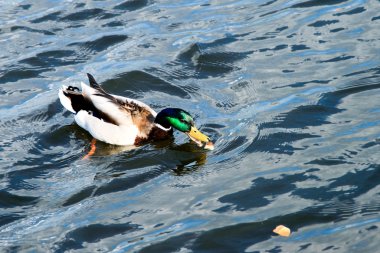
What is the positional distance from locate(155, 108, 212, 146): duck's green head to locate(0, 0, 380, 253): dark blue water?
21cm

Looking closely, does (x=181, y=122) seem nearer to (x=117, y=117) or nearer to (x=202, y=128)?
(x=202, y=128)

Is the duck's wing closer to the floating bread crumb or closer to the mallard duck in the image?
the mallard duck

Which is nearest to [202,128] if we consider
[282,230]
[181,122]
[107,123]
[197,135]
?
[181,122]

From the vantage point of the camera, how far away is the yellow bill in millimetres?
9734

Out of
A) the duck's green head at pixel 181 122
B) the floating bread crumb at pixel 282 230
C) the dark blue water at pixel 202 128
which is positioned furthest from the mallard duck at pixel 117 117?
the floating bread crumb at pixel 282 230

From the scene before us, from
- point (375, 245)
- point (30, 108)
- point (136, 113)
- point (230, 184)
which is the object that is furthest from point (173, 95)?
point (375, 245)

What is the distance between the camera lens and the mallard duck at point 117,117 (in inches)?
410

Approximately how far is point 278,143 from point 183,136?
163 cm

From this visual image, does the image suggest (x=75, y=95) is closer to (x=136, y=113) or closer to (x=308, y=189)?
(x=136, y=113)

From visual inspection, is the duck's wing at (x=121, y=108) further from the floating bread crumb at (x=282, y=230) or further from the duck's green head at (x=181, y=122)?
the floating bread crumb at (x=282, y=230)

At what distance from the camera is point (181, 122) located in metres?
10.1

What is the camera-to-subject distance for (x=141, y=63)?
12.3 meters

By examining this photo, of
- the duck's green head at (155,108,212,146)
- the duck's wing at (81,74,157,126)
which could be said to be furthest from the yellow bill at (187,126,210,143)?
the duck's wing at (81,74,157,126)

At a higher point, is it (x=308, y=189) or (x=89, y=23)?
(x=89, y=23)
